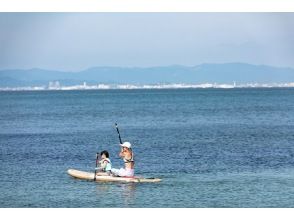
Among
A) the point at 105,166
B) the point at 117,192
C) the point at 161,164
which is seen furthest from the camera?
the point at 161,164

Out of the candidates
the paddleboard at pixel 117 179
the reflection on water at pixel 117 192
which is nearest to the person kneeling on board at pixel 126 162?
the paddleboard at pixel 117 179

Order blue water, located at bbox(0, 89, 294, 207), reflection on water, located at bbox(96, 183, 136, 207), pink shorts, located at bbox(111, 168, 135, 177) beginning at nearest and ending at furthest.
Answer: reflection on water, located at bbox(96, 183, 136, 207), blue water, located at bbox(0, 89, 294, 207), pink shorts, located at bbox(111, 168, 135, 177)

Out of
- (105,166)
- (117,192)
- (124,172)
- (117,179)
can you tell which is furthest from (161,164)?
(117,192)

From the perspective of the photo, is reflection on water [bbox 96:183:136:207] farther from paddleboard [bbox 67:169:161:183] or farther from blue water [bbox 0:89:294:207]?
paddleboard [bbox 67:169:161:183]

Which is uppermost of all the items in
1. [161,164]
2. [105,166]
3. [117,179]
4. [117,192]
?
[161,164]

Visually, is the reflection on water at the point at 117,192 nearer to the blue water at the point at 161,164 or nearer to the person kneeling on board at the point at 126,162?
the blue water at the point at 161,164

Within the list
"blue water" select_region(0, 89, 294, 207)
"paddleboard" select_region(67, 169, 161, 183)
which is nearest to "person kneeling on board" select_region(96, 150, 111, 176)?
"paddleboard" select_region(67, 169, 161, 183)

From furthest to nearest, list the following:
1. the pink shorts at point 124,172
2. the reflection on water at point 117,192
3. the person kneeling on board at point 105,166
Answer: the person kneeling on board at point 105,166, the pink shorts at point 124,172, the reflection on water at point 117,192

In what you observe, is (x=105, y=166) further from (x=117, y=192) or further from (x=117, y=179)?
(x=117, y=192)

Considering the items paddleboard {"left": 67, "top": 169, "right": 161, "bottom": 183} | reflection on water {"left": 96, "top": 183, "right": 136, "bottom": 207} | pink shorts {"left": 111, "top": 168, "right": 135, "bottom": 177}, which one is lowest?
reflection on water {"left": 96, "top": 183, "right": 136, "bottom": 207}

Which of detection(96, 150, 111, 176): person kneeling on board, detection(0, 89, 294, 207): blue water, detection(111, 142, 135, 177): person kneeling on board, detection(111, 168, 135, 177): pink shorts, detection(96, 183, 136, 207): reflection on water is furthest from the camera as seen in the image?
detection(96, 150, 111, 176): person kneeling on board

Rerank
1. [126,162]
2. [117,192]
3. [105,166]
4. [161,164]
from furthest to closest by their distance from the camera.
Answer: [161,164] < [105,166] < [126,162] < [117,192]

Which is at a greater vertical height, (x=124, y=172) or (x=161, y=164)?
(x=161, y=164)
